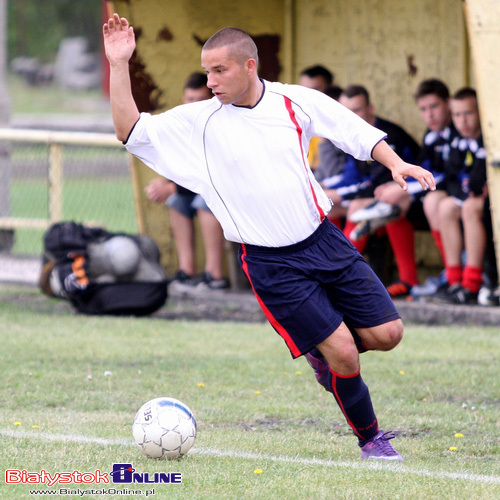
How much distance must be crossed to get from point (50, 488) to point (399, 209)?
536 cm

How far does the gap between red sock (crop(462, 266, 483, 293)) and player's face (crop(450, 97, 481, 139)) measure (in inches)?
41.6

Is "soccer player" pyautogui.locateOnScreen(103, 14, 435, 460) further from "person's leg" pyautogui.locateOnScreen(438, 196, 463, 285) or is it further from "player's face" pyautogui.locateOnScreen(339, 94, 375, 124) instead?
"player's face" pyautogui.locateOnScreen(339, 94, 375, 124)

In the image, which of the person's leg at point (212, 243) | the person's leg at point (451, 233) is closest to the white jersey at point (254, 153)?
the person's leg at point (451, 233)

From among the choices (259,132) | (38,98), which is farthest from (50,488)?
(38,98)

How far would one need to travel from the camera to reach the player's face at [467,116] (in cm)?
835

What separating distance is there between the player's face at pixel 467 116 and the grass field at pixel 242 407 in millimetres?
1574

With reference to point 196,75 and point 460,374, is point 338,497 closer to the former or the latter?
point 460,374

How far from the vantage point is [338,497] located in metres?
3.97

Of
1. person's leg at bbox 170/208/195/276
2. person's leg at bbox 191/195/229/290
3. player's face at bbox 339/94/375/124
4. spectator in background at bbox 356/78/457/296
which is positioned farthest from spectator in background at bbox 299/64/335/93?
person's leg at bbox 170/208/195/276

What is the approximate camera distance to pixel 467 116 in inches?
331

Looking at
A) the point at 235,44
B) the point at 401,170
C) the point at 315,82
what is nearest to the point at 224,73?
the point at 235,44

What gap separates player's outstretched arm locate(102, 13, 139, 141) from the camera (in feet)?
14.6

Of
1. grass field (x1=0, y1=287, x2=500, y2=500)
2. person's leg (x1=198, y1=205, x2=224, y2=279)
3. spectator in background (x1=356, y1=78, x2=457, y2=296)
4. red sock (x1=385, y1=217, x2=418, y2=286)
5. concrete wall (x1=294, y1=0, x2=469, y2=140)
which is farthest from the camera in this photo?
person's leg (x1=198, y1=205, x2=224, y2=279)

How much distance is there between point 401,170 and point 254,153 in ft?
2.08
